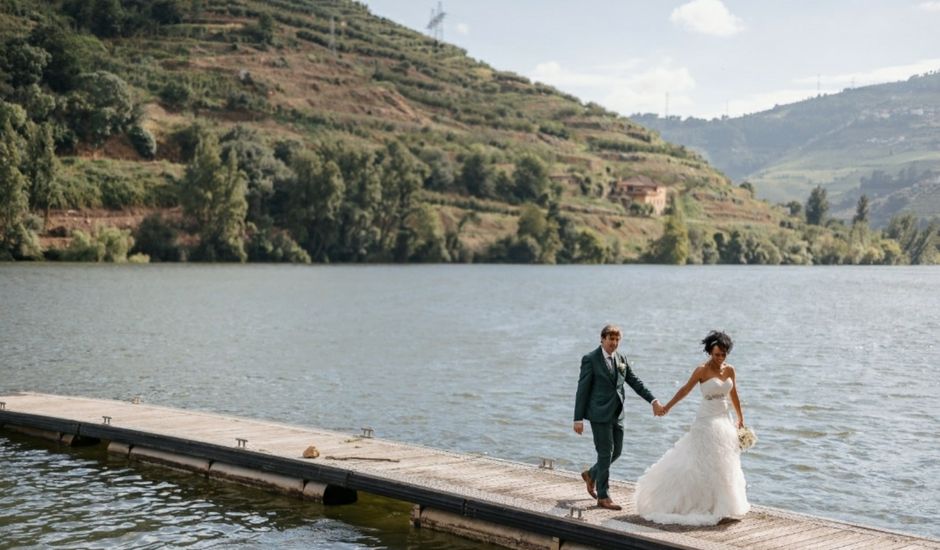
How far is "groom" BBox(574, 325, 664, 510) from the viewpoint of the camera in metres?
15.3

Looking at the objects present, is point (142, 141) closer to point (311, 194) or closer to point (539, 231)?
point (311, 194)

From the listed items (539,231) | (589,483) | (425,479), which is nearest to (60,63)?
(539,231)

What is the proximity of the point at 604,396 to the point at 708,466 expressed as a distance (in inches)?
73.3

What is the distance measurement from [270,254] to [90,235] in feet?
80.9

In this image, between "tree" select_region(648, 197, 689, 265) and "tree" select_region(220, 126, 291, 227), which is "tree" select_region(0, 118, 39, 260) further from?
"tree" select_region(648, 197, 689, 265)

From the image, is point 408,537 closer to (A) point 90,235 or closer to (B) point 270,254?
(A) point 90,235

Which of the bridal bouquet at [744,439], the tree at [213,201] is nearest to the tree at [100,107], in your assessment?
the tree at [213,201]

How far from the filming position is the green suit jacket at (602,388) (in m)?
15.3

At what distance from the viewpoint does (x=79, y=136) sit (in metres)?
130

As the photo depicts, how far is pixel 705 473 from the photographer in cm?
1445

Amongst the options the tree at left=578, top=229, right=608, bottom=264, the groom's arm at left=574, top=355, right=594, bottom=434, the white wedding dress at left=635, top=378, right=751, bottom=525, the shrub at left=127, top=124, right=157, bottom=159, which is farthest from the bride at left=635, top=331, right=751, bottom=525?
the tree at left=578, top=229, right=608, bottom=264

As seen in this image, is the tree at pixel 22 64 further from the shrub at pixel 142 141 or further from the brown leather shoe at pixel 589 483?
the brown leather shoe at pixel 589 483

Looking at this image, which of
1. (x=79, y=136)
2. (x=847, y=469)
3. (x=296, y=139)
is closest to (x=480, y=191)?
(x=296, y=139)

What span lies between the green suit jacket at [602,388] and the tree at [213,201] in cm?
11048
